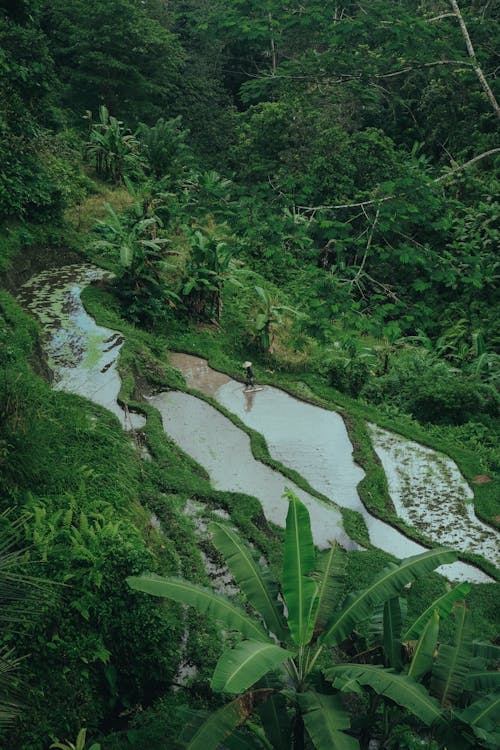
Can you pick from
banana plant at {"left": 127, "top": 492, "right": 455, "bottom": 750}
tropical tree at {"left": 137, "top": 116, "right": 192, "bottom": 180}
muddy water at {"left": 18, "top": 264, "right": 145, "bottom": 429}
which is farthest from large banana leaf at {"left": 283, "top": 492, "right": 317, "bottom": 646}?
tropical tree at {"left": 137, "top": 116, "right": 192, "bottom": 180}

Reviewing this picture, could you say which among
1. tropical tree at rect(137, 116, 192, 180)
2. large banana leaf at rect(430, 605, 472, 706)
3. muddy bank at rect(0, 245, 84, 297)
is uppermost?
tropical tree at rect(137, 116, 192, 180)

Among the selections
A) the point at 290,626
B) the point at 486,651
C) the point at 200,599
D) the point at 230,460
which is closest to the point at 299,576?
the point at 290,626

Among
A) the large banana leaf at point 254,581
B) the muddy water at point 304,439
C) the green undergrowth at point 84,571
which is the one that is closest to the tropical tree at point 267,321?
the muddy water at point 304,439

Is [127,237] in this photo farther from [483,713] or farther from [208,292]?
[483,713]

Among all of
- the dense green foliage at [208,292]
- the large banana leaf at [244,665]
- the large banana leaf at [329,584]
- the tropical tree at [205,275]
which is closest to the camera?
the large banana leaf at [244,665]

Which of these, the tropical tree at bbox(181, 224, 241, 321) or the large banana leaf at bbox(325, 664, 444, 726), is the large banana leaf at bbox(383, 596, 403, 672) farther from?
the tropical tree at bbox(181, 224, 241, 321)

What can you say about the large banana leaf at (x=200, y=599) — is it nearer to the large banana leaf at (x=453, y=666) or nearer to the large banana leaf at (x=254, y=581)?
the large banana leaf at (x=254, y=581)

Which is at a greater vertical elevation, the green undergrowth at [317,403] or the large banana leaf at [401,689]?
the large banana leaf at [401,689]
